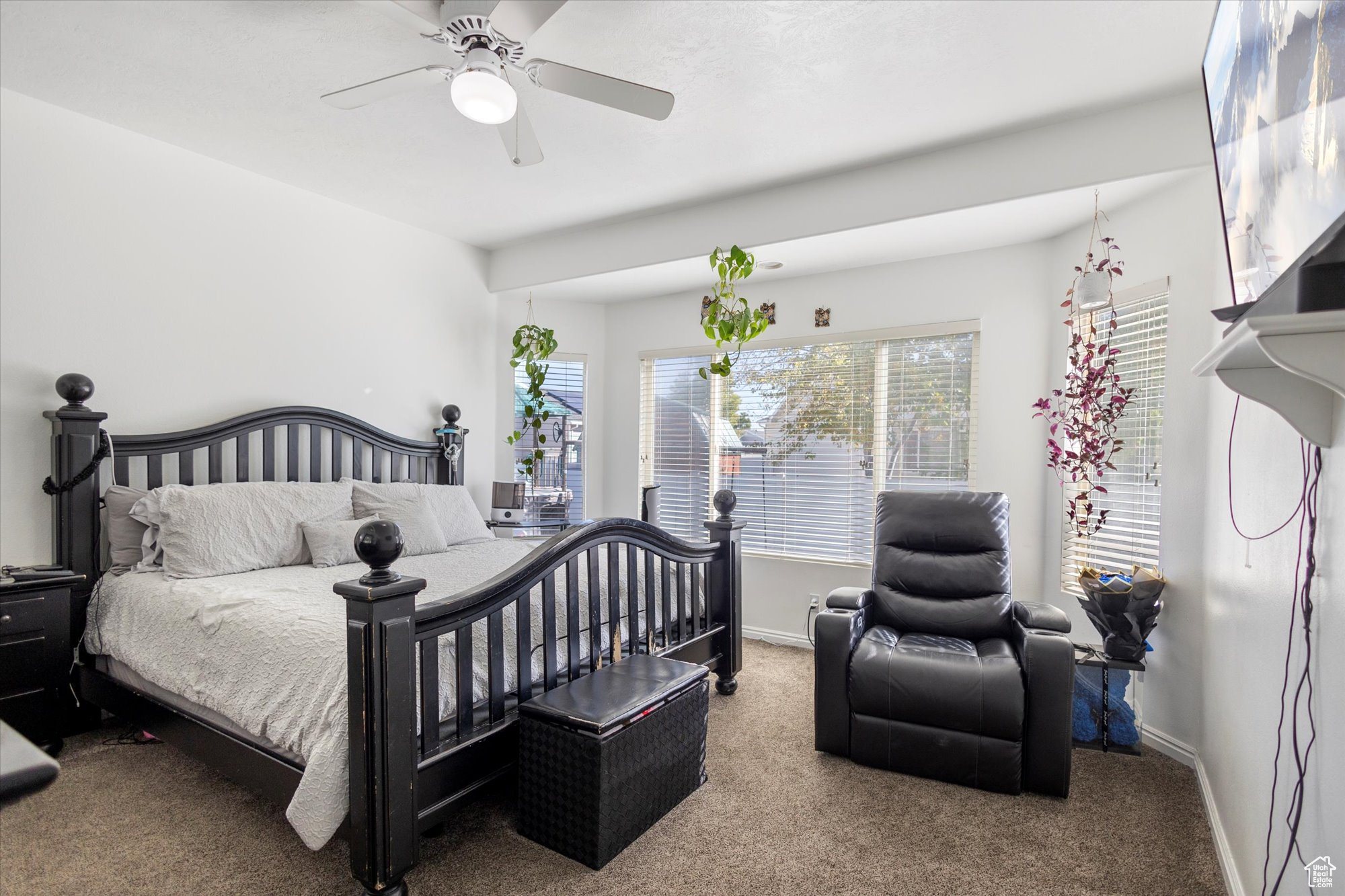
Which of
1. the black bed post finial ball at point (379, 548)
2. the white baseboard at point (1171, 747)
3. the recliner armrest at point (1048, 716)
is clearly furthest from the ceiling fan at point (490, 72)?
the white baseboard at point (1171, 747)

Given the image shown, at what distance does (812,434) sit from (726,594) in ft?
4.78

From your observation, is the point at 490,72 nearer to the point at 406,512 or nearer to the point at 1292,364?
the point at 1292,364

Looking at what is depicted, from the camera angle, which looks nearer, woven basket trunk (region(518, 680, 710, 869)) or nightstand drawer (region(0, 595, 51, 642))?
woven basket trunk (region(518, 680, 710, 869))

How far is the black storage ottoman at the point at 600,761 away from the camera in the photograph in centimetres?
195

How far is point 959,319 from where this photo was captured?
392cm

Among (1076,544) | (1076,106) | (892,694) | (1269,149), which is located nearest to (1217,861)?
(892,694)

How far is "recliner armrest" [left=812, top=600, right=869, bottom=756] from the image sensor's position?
2678 mm

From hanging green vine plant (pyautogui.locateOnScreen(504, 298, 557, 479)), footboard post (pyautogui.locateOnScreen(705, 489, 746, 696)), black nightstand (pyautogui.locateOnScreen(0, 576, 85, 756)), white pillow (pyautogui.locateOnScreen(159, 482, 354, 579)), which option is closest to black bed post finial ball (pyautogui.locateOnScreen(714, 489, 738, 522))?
footboard post (pyautogui.locateOnScreen(705, 489, 746, 696))

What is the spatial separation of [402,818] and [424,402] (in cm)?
311

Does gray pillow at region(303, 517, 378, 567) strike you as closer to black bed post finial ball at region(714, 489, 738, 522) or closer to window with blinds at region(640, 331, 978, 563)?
black bed post finial ball at region(714, 489, 738, 522)

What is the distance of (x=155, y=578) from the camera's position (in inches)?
107

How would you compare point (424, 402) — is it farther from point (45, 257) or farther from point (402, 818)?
point (402, 818)

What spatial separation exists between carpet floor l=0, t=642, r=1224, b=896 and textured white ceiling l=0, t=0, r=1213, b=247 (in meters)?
2.64

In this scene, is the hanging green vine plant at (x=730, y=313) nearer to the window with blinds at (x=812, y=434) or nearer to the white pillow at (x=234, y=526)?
the window with blinds at (x=812, y=434)
